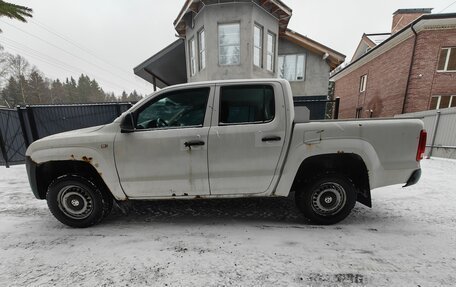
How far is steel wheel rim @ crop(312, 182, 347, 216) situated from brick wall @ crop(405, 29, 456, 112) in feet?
48.6

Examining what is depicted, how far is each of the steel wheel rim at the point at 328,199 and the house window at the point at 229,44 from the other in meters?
7.28

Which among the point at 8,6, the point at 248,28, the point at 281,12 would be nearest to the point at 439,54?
the point at 281,12

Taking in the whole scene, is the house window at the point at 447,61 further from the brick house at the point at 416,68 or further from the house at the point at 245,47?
the house at the point at 245,47

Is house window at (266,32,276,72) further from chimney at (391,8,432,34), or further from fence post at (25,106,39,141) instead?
chimney at (391,8,432,34)

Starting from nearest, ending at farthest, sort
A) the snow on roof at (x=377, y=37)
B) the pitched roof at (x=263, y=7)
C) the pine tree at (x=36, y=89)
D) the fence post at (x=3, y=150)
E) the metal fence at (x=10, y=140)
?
the fence post at (x=3, y=150) < the metal fence at (x=10, y=140) < the pitched roof at (x=263, y=7) < the snow on roof at (x=377, y=37) < the pine tree at (x=36, y=89)

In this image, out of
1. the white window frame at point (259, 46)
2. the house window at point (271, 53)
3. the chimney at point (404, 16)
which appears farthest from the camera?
the chimney at point (404, 16)

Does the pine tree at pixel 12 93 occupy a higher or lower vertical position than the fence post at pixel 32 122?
higher

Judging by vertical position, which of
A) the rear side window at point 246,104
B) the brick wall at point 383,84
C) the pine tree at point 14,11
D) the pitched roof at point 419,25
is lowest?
the rear side window at point 246,104

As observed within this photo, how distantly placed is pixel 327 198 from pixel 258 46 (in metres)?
8.15

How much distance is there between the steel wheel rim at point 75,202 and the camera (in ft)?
9.66

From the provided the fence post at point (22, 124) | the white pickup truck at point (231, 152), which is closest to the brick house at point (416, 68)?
the white pickup truck at point (231, 152)

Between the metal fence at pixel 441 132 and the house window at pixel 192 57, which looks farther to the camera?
→ the house window at pixel 192 57

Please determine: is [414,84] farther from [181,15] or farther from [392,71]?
[181,15]

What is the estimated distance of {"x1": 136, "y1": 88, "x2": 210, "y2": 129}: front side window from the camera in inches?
111
